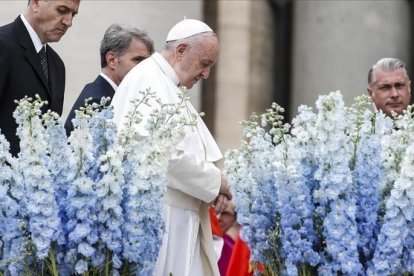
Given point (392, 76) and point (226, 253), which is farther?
point (226, 253)

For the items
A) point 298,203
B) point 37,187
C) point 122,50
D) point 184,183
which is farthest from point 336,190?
point 122,50

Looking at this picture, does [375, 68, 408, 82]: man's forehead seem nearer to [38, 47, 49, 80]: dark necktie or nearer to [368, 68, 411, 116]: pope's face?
[368, 68, 411, 116]: pope's face

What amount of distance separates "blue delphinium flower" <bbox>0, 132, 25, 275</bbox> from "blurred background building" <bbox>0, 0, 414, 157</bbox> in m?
5.43

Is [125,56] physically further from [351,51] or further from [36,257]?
[351,51]

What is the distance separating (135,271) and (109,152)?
1.45 ft

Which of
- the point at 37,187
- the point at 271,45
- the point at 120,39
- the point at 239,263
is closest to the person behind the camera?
the point at 37,187

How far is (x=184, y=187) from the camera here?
6.31 metres

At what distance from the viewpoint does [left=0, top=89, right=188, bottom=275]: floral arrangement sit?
4906 millimetres

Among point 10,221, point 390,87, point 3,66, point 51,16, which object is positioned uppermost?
point 390,87

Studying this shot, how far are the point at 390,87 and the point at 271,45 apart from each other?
3162 mm

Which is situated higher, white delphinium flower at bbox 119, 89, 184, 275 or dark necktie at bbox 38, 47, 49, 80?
dark necktie at bbox 38, 47, 49, 80

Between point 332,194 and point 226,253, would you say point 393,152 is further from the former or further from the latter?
point 226,253

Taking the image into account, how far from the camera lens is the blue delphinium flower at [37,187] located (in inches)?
192

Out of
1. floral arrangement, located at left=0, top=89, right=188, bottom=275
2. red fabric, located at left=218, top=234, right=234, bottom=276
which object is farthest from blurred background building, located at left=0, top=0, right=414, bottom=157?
floral arrangement, located at left=0, top=89, right=188, bottom=275
